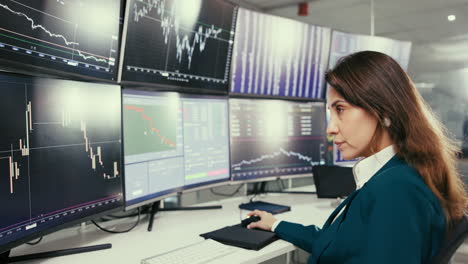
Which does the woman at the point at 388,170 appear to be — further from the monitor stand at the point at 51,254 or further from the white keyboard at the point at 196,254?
the monitor stand at the point at 51,254

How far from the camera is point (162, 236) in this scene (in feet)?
4.47

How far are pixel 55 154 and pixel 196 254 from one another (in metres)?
0.50

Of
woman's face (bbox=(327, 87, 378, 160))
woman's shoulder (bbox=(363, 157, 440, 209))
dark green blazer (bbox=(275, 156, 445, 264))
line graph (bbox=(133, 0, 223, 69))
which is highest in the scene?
line graph (bbox=(133, 0, 223, 69))

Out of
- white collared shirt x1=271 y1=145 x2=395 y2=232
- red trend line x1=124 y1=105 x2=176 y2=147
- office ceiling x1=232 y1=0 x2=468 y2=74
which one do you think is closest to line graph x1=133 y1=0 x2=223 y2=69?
red trend line x1=124 y1=105 x2=176 y2=147

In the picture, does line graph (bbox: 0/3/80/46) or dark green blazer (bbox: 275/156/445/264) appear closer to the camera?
dark green blazer (bbox: 275/156/445/264)

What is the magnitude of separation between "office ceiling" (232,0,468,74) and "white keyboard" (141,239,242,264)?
227 cm

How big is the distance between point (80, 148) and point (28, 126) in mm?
194

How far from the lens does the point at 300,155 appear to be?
2184 millimetres

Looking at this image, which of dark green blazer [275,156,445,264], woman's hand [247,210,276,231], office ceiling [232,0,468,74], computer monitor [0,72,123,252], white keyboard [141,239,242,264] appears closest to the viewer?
dark green blazer [275,156,445,264]

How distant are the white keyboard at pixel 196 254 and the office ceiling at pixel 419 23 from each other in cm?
227

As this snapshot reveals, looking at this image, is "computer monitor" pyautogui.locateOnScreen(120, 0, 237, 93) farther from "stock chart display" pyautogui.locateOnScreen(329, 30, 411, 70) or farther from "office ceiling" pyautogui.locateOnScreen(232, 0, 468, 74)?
"office ceiling" pyautogui.locateOnScreen(232, 0, 468, 74)

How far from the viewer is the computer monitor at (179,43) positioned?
1453 millimetres

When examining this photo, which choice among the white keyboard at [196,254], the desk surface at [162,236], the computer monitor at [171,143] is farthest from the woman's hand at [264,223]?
the computer monitor at [171,143]

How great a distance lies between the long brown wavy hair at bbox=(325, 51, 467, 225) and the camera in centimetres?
96
